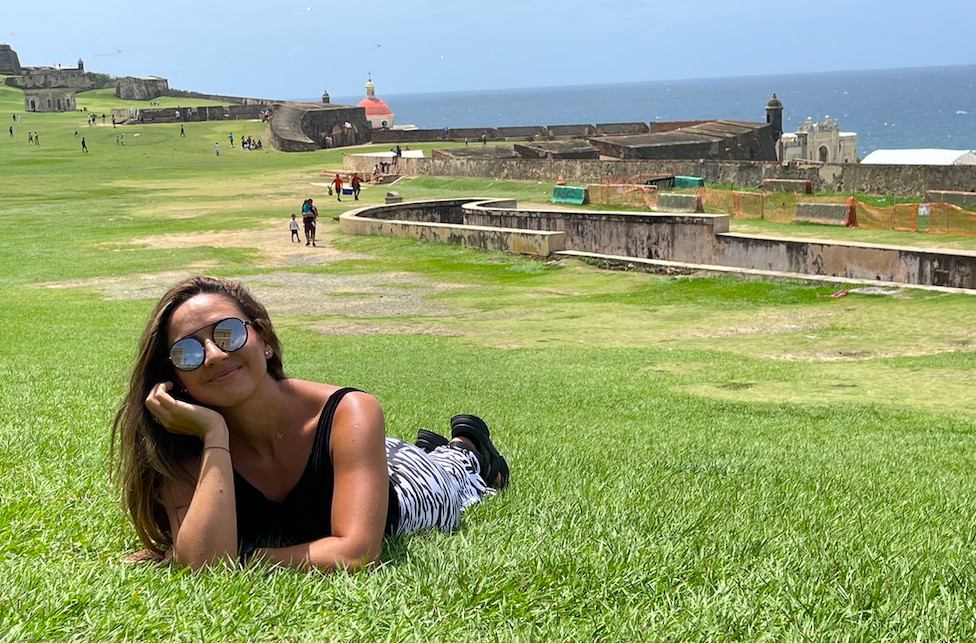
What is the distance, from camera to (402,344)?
14.6m

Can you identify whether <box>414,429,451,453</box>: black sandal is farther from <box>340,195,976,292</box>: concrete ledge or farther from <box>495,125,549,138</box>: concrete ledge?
<box>495,125,549,138</box>: concrete ledge

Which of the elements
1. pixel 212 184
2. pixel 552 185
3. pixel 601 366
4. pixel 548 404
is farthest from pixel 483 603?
pixel 212 184

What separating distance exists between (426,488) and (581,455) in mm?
2209

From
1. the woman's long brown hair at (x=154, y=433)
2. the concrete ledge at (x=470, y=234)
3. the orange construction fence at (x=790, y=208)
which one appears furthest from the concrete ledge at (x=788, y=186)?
the woman's long brown hair at (x=154, y=433)

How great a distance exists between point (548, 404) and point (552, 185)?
105 feet

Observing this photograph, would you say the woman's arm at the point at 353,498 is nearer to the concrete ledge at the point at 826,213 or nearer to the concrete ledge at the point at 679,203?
the concrete ledge at the point at 826,213

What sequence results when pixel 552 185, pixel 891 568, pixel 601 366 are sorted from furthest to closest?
1. pixel 552 185
2. pixel 601 366
3. pixel 891 568

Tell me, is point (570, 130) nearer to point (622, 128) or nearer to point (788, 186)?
point (622, 128)

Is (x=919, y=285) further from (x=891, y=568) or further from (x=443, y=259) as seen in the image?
(x=891, y=568)

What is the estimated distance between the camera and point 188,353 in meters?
3.65

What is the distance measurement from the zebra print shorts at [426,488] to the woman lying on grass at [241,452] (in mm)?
11

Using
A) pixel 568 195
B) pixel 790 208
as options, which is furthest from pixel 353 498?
pixel 568 195

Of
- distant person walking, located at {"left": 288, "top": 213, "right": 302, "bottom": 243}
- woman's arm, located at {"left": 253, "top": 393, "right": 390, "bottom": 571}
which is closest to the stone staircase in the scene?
distant person walking, located at {"left": 288, "top": 213, "right": 302, "bottom": 243}

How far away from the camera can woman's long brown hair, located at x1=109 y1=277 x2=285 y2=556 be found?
3.70 metres
